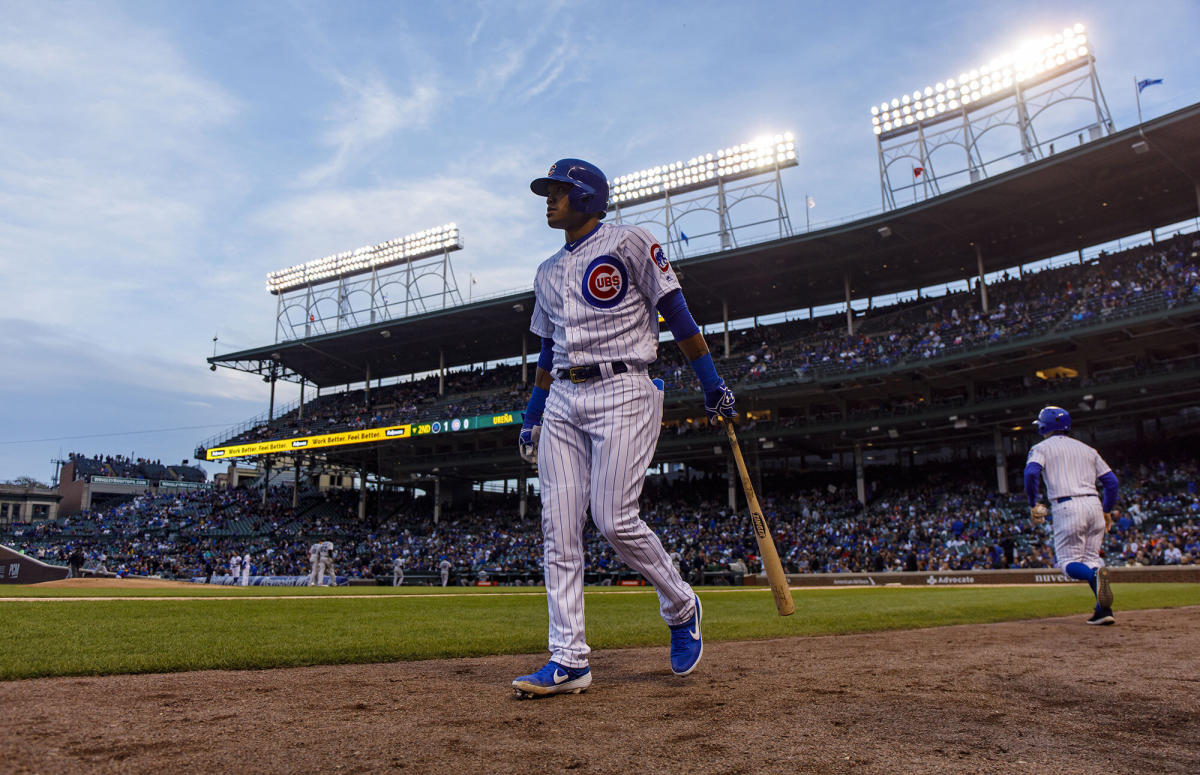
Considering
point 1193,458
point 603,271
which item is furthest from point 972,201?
point 603,271

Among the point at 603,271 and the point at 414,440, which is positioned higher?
the point at 414,440

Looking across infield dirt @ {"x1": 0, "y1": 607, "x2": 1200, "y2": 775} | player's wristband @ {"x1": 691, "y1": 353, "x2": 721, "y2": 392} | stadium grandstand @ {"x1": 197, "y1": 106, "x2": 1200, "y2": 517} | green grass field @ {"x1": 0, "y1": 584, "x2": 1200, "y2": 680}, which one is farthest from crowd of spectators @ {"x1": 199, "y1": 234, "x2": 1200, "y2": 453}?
player's wristband @ {"x1": 691, "y1": 353, "x2": 721, "y2": 392}

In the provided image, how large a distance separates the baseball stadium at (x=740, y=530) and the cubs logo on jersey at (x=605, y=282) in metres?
0.03

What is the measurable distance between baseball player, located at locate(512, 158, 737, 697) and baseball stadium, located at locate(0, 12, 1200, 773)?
0.06m

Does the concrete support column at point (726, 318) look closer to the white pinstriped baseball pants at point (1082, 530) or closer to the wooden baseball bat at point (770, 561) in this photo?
the white pinstriped baseball pants at point (1082, 530)

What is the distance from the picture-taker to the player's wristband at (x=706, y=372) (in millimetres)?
3502

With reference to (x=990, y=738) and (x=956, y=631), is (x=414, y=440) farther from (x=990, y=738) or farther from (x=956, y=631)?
(x=990, y=738)

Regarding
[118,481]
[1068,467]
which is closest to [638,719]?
[1068,467]

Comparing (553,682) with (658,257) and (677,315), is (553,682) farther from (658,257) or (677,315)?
(658,257)

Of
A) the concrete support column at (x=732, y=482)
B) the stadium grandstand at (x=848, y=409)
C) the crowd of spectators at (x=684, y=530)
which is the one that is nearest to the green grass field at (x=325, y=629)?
the crowd of spectators at (x=684, y=530)

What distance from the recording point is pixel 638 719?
236cm

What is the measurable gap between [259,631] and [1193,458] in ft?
89.7

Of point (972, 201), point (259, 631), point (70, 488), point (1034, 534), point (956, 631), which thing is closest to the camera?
point (259, 631)

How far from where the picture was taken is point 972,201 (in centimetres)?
2583
